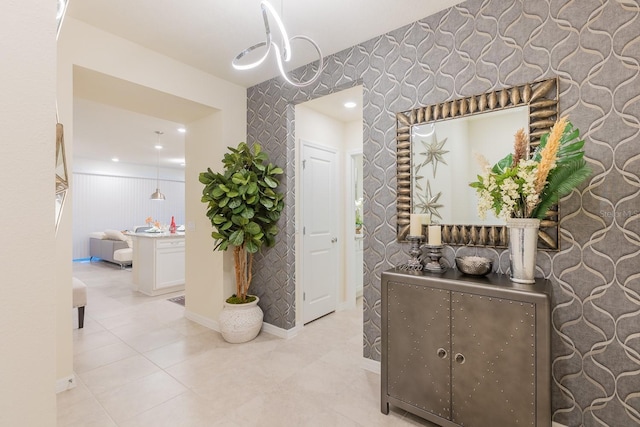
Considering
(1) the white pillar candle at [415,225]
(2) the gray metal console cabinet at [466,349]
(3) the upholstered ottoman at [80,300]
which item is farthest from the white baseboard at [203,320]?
(1) the white pillar candle at [415,225]

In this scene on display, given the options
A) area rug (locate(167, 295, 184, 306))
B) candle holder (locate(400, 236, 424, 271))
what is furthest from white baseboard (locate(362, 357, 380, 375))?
area rug (locate(167, 295, 184, 306))

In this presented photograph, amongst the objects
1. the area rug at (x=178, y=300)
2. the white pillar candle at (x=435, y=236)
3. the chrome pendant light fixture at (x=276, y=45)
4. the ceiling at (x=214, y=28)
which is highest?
the ceiling at (x=214, y=28)

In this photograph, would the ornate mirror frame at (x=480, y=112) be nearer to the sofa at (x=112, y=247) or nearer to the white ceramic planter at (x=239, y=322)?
the white ceramic planter at (x=239, y=322)

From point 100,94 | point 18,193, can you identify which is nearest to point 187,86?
point 100,94

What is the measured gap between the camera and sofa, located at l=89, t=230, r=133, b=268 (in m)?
7.28

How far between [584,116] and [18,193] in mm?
2472

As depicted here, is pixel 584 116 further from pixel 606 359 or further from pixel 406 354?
pixel 406 354

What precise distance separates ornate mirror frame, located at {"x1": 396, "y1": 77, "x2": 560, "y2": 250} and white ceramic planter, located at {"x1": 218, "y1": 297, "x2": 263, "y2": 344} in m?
1.72

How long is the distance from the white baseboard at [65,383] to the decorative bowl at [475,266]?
9.64 ft

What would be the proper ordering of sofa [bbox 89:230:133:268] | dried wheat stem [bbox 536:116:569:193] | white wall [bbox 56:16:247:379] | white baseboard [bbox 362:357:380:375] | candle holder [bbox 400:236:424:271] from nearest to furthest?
1. dried wheat stem [bbox 536:116:569:193]
2. candle holder [bbox 400:236:424:271]
3. white wall [bbox 56:16:247:379]
4. white baseboard [bbox 362:357:380:375]
5. sofa [bbox 89:230:133:268]

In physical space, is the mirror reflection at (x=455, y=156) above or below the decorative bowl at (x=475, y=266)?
above

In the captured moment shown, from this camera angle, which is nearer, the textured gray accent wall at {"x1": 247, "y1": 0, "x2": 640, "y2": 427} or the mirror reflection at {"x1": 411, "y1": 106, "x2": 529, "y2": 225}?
the textured gray accent wall at {"x1": 247, "y1": 0, "x2": 640, "y2": 427}

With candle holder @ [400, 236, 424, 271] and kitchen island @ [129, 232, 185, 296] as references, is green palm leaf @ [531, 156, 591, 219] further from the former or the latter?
kitchen island @ [129, 232, 185, 296]

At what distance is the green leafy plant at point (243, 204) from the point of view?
301 centimetres
